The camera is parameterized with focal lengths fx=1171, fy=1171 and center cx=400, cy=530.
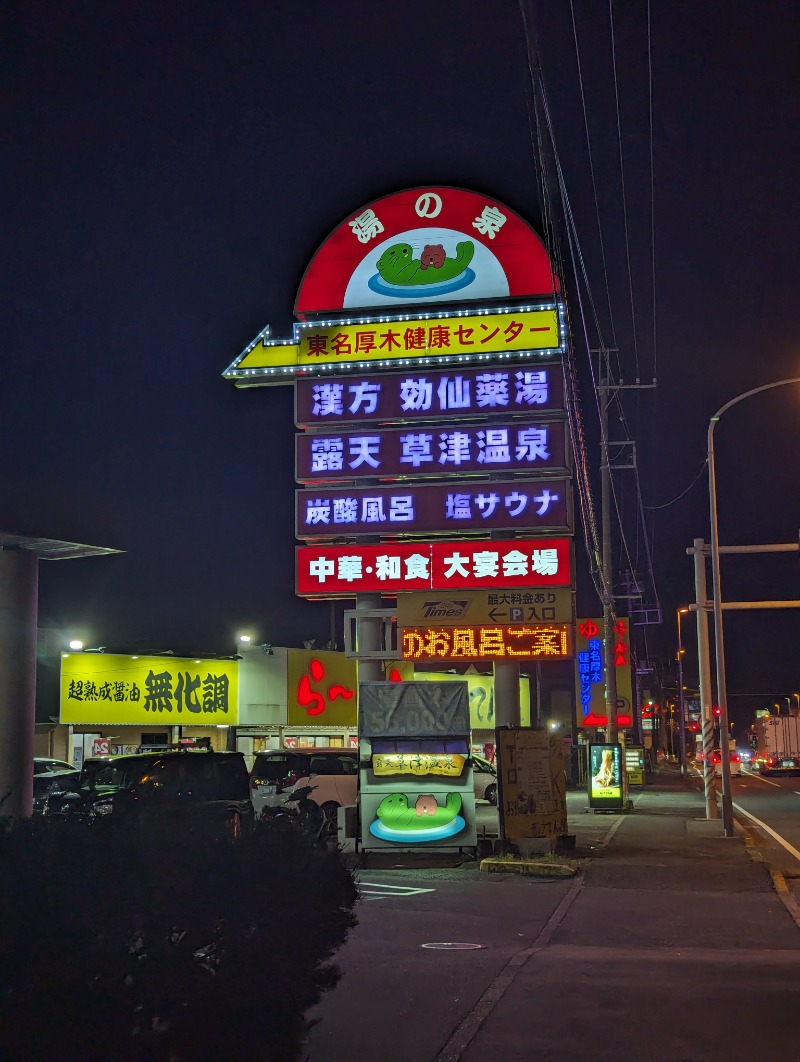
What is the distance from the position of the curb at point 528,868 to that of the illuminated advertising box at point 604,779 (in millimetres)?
14655

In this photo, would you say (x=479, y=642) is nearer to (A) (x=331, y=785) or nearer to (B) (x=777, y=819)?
(A) (x=331, y=785)

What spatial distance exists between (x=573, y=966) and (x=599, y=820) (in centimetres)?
2021

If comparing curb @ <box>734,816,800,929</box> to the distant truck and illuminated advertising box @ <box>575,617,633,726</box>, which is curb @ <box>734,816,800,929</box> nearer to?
illuminated advertising box @ <box>575,617,633,726</box>

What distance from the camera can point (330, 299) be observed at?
88.2 ft

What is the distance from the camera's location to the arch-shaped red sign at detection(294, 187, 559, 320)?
1026 inches

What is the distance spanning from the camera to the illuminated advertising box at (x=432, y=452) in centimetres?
2492

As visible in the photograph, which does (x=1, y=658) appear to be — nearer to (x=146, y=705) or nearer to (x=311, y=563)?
(x=311, y=563)

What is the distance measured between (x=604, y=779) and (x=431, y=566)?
10668mm

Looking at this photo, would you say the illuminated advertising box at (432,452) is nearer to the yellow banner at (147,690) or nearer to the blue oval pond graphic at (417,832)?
the blue oval pond graphic at (417,832)

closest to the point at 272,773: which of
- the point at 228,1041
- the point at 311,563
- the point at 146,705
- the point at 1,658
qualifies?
the point at 311,563

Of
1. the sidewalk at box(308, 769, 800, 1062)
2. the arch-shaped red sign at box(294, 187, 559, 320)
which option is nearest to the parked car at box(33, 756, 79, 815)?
the sidewalk at box(308, 769, 800, 1062)

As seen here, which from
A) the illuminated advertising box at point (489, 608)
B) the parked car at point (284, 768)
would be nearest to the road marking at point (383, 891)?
the parked car at point (284, 768)

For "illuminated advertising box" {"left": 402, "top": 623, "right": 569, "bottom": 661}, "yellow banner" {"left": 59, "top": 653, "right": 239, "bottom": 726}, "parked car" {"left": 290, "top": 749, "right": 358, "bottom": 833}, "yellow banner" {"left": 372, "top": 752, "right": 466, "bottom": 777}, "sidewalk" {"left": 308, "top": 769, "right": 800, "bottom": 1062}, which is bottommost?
"sidewalk" {"left": 308, "top": 769, "right": 800, "bottom": 1062}

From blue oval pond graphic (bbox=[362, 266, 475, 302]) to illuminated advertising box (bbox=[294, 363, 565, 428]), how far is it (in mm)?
2071
